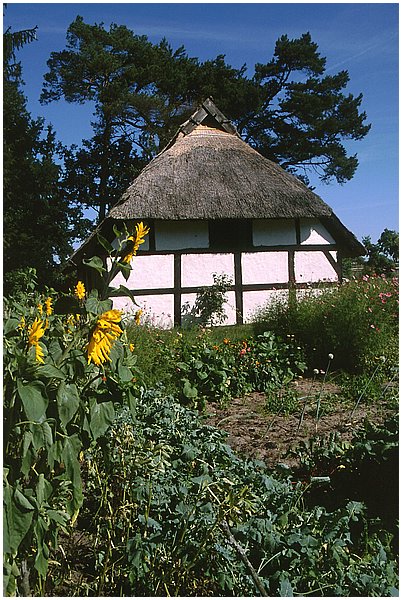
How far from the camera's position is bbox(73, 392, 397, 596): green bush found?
176 centimetres

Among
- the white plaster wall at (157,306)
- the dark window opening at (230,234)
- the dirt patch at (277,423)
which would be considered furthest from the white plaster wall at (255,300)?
the dirt patch at (277,423)

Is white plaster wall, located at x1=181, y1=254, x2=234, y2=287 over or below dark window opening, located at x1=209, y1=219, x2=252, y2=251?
below

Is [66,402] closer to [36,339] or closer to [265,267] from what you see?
[36,339]

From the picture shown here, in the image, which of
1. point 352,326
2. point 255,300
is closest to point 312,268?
point 255,300

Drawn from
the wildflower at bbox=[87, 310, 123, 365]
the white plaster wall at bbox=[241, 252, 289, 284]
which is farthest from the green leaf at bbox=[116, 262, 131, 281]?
the white plaster wall at bbox=[241, 252, 289, 284]

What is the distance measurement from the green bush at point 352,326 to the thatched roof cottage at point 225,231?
259 cm

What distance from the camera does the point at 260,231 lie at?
10312 mm

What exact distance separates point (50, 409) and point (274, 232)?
9.12 m

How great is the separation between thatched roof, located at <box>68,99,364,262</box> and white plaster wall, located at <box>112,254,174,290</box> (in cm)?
72

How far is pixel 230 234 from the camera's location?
33.6 feet

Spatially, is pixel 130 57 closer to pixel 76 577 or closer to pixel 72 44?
pixel 72 44

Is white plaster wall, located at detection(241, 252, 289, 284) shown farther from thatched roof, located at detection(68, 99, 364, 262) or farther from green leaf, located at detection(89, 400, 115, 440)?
green leaf, located at detection(89, 400, 115, 440)

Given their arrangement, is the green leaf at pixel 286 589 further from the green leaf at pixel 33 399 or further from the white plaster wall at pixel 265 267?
the white plaster wall at pixel 265 267

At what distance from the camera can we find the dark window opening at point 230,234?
10.1 meters
